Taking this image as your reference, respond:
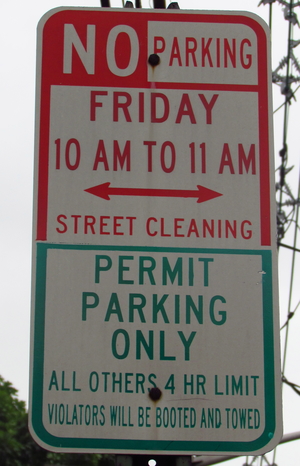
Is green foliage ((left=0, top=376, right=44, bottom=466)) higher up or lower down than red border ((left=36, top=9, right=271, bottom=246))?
lower down

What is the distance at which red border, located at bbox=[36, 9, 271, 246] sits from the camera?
2361mm

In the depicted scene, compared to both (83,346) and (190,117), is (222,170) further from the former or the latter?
(83,346)

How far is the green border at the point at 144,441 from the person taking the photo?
2135 millimetres

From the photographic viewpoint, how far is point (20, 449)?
52.4ft

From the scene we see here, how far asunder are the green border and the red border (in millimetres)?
105

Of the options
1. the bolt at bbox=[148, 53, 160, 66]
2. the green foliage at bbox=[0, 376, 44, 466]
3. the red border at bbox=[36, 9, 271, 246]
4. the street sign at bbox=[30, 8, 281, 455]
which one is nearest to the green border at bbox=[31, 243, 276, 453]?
the street sign at bbox=[30, 8, 281, 455]

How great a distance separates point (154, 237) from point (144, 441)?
1.97ft

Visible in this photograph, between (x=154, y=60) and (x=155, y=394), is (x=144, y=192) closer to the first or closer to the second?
(x=154, y=60)

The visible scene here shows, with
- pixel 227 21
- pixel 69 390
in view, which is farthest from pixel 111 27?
pixel 69 390

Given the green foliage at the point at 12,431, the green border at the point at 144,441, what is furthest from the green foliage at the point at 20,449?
the green border at the point at 144,441

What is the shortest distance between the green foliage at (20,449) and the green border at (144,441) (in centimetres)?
1333

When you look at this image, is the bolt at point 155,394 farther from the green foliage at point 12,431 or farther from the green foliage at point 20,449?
the green foliage at point 12,431

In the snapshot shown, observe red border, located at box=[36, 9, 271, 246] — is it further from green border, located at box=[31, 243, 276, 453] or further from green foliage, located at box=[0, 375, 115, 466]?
green foliage, located at box=[0, 375, 115, 466]

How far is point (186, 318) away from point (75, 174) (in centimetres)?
57
